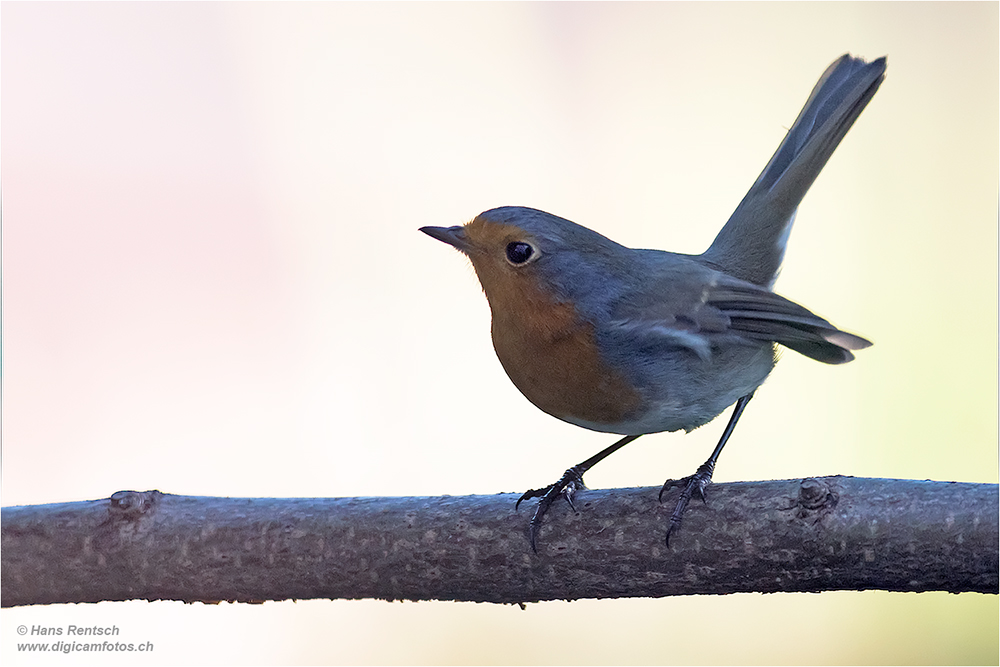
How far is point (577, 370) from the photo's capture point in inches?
91.1

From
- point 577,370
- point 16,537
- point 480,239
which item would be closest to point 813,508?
point 577,370

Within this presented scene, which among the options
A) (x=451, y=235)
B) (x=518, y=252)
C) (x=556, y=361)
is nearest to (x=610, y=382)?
(x=556, y=361)

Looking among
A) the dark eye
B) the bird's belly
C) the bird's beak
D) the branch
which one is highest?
the bird's beak

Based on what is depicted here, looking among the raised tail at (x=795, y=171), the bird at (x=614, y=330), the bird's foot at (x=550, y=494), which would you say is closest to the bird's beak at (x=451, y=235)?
the bird at (x=614, y=330)

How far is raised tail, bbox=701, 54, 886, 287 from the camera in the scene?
2965 millimetres

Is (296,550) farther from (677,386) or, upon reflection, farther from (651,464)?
(651,464)

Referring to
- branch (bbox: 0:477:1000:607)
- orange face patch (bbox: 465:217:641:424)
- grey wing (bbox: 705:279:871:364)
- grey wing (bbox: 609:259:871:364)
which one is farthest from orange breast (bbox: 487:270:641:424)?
grey wing (bbox: 705:279:871:364)

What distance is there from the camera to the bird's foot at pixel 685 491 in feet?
6.65

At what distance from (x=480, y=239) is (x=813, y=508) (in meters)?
1.10

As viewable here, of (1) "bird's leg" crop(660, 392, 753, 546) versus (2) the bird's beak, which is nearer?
(1) "bird's leg" crop(660, 392, 753, 546)

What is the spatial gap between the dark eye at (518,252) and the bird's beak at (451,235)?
124 mm

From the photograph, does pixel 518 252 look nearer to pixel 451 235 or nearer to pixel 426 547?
pixel 451 235

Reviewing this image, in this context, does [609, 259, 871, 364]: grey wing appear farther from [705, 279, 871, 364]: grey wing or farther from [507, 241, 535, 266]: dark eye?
[507, 241, 535, 266]: dark eye

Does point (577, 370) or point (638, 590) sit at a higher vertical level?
point (577, 370)
